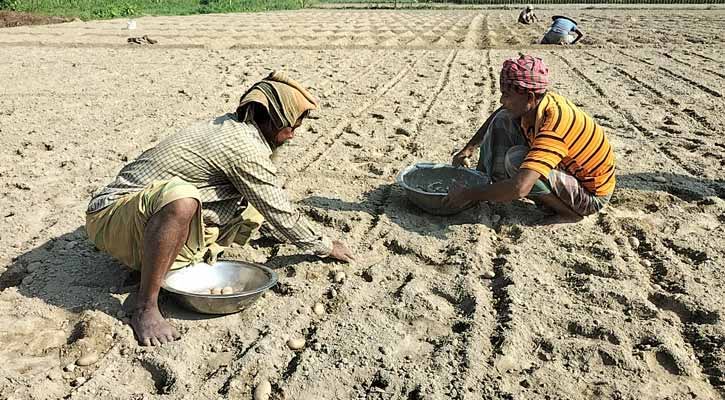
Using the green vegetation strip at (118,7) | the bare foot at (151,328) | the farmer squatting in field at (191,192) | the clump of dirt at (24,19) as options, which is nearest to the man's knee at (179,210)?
the farmer squatting in field at (191,192)

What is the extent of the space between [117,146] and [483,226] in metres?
3.46

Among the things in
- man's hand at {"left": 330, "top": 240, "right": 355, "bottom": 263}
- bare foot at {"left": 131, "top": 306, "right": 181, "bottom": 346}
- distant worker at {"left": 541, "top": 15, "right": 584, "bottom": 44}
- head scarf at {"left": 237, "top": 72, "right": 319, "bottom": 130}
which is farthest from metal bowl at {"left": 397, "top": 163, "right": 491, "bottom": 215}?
distant worker at {"left": 541, "top": 15, "right": 584, "bottom": 44}

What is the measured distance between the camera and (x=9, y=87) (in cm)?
791

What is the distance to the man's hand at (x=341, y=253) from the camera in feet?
11.3

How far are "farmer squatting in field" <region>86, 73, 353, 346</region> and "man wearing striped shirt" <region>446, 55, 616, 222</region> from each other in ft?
3.87

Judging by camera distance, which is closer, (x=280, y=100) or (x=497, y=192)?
(x=280, y=100)

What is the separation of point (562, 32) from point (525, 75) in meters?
9.98

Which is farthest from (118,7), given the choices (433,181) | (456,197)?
(456,197)

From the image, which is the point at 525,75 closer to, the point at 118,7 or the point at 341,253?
the point at 341,253

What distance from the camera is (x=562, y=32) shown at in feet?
40.8

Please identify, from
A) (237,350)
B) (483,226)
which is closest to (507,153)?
(483,226)

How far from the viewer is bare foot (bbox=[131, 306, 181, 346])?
2770 mm

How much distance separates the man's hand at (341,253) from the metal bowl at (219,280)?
44 cm

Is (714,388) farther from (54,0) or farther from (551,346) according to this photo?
(54,0)
